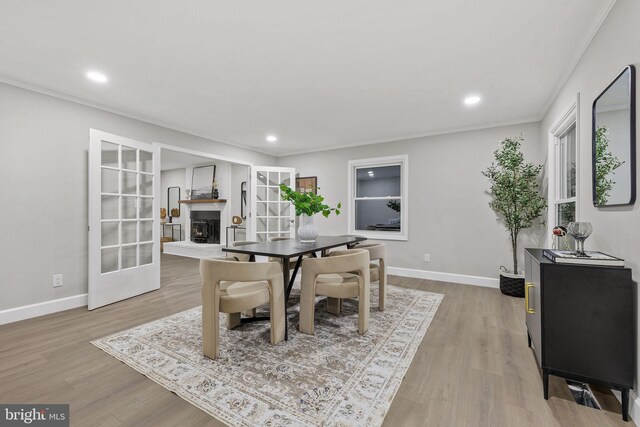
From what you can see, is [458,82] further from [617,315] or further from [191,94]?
[191,94]

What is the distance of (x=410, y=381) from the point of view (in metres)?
1.82

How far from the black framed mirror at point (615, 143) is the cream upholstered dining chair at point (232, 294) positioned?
215cm

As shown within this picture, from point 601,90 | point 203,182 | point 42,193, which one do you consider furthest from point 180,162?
point 601,90

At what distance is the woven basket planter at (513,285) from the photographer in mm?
3570

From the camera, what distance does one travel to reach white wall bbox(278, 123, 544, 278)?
4.05 m

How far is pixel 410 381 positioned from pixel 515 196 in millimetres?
Answer: 2971

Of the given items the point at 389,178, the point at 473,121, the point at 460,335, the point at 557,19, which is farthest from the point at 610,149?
the point at 389,178

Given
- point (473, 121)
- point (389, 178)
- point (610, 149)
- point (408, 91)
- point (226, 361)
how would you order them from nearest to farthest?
1. point (610, 149)
2. point (226, 361)
3. point (408, 91)
4. point (473, 121)
5. point (389, 178)

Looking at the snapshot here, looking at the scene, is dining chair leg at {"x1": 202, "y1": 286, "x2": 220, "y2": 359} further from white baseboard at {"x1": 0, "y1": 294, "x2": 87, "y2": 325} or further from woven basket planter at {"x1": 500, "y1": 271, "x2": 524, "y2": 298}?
woven basket planter at {"x1": 500, "y1": 271, "x2": 524, "y2": 298}

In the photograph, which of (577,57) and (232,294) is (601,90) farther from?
(232,294)

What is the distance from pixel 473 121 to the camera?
396 cm

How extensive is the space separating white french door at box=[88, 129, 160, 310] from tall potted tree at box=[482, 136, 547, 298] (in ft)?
15.4

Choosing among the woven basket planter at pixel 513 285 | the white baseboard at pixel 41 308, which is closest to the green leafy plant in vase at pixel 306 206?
the woven basket planter at pixel 513 285

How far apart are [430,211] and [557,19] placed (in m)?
2.97
